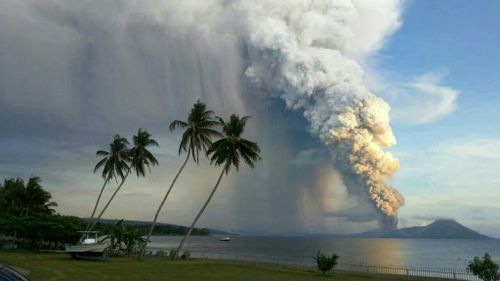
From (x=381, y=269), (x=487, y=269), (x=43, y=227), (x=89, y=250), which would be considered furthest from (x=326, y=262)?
(x=43, y=227)

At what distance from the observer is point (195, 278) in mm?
30500

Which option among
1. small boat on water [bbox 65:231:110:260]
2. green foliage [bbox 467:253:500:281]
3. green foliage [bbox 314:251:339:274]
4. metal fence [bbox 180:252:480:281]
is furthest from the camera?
metal fence [bbox 180:252:480:281]

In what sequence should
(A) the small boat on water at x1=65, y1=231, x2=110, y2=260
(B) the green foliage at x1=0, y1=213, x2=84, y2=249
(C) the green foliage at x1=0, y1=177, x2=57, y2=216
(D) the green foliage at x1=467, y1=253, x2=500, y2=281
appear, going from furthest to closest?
(C) the green foliage at x1=0, y1=177, x2=57, y2=216 < (B) the green foliage at x1=0, y1=213, x2=84, y2=249 < (A) the small boat on water at x1=65, y1=231, x2=110, y2=260 < (D) the green foliage at x1=467, y1=253, x2=500, y2=281

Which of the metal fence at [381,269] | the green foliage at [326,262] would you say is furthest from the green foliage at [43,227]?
the green foliage at [326,262]

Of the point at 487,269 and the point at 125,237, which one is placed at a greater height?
the point at 125,237

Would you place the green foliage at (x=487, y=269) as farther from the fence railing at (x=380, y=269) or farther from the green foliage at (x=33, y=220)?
the green foliage at (x=33, y=220)

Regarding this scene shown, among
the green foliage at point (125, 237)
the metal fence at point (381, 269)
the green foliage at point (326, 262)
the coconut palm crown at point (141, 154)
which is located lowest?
the metal fence at point (381, 269)

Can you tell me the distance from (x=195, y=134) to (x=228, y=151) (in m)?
5.08

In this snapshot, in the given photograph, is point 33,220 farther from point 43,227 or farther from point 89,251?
point 89,251

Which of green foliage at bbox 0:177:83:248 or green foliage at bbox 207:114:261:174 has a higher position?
green foliage at bbox 207:114:261:174

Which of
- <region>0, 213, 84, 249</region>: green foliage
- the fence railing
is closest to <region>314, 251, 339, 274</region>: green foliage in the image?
the fence railing

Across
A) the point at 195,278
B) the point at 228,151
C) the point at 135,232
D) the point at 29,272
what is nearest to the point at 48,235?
the point at 135,232

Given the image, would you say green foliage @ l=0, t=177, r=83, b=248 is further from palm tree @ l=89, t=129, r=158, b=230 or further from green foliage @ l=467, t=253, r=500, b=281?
green foliage @ l=467, t=253, r=500, b=281

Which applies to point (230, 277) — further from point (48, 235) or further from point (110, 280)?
point (48, 235)
